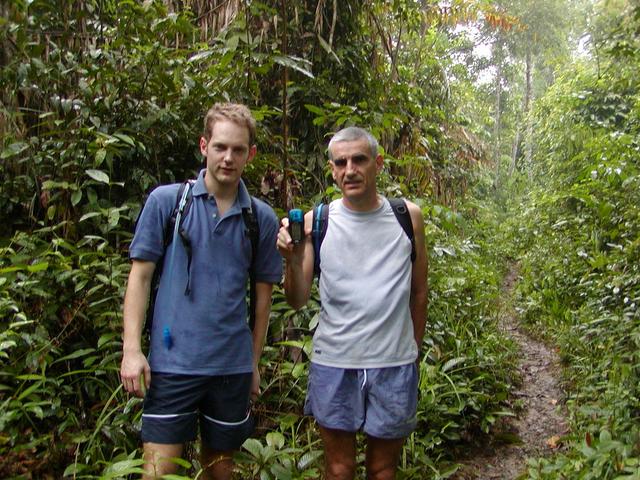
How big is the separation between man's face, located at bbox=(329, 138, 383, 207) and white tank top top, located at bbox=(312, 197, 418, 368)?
4.3 inches

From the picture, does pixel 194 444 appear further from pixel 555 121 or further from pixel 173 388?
pixel 555 121

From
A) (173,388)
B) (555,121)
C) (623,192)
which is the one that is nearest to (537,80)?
(555,121)

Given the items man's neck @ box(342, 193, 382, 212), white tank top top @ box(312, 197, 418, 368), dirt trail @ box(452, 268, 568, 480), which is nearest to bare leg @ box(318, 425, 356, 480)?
white tank top top @ box(312, 197, 418, 368)

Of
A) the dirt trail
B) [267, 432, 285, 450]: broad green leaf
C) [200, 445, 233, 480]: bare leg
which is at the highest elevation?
[200, 445, 233, 480]: bare leg

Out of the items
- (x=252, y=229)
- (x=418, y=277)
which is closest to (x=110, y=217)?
(x=252, y=229)

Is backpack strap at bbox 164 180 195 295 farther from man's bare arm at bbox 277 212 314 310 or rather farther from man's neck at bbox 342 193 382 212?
man's neck at bbox 342 193 382 212

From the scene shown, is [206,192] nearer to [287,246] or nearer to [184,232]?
[184,232]

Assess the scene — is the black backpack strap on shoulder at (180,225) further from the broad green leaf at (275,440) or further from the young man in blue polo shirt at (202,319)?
the broad green leaf at (275,440)

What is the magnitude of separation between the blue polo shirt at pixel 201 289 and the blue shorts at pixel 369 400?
40 cm

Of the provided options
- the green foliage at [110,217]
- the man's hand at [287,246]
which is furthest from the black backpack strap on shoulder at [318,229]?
the green foliage at [110,217]

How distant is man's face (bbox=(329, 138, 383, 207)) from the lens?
259 cm

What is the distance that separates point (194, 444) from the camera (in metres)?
3.23

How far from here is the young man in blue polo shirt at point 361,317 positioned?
254 centimetres

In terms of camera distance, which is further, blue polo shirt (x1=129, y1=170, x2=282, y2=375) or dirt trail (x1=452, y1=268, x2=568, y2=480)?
dirt trail (x1=452, y1=268, x2=568, y2=480)
